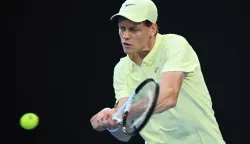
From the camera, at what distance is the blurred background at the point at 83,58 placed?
415cm

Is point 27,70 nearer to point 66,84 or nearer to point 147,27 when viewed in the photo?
point 66,84

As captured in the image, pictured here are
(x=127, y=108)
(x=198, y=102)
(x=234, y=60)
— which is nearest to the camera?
(x=127, y=108)

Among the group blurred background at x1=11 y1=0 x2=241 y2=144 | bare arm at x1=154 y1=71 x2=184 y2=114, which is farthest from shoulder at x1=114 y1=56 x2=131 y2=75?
blurred background at x1=11 y1=0 x2=241 y2=144

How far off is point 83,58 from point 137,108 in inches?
83.0

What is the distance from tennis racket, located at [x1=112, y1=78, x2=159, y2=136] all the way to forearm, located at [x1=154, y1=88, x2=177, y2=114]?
78mm

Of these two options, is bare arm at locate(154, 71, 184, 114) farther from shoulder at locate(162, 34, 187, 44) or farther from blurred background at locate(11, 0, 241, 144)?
blurred background at locate(11, 0, 241, 144)

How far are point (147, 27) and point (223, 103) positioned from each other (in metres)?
1.70

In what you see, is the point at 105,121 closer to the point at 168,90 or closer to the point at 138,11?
the point at 168,90

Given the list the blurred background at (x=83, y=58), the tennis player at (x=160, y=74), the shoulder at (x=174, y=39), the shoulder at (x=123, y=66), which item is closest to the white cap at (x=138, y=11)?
the tennis player at (x=160, y=74)

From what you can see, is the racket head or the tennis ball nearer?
the racket head

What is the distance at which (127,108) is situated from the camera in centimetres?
225

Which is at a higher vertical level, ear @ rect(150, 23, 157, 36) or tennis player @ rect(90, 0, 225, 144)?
ear @ rect(150, 23, 157, 36)

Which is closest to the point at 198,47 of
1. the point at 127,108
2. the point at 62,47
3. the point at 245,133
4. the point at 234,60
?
the point at 234,60

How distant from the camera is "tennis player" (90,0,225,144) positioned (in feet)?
8.45
